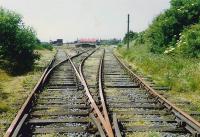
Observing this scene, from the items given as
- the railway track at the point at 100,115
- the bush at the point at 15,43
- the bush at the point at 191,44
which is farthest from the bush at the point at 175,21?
the railway track at the point at 100,115

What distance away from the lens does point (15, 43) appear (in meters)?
19.5

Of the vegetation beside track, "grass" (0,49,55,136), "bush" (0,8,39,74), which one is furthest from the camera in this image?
"bush" (0,8,39,74)

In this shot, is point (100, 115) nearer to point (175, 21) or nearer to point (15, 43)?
point (15, 43)

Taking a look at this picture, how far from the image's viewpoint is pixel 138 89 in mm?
12898

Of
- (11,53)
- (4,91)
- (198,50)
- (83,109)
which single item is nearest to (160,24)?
(198,50)

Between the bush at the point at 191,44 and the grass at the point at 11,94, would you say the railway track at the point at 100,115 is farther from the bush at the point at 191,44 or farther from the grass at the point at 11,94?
the bush at the point at 191,44

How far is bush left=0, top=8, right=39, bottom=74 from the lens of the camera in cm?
1858

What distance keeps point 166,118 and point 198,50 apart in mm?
13336

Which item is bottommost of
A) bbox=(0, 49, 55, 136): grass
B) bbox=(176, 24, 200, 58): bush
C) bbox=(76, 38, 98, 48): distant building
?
bbox=(76, 38, 98, 48): distant building

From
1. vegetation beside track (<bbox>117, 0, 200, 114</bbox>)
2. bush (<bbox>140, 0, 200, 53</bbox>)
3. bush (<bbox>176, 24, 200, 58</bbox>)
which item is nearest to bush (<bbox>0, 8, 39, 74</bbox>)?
vegetation beside track (<bbox>117, 0, 200, 114</bbox>)

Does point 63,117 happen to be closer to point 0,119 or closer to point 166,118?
point 0,119

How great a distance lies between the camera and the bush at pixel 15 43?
61.0ft

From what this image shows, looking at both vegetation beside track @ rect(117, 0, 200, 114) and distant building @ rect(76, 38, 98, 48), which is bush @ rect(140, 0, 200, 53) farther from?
distant building @ rect(76, 38, 98, 48)

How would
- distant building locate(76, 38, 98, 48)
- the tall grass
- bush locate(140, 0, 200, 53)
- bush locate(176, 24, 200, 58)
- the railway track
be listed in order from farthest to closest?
distant building locate(76, 38, 98, 48) < bush locate(140, 0, 200, 53) < bush locate(176, 24, 200, 58) < the tall grass < the railway track
